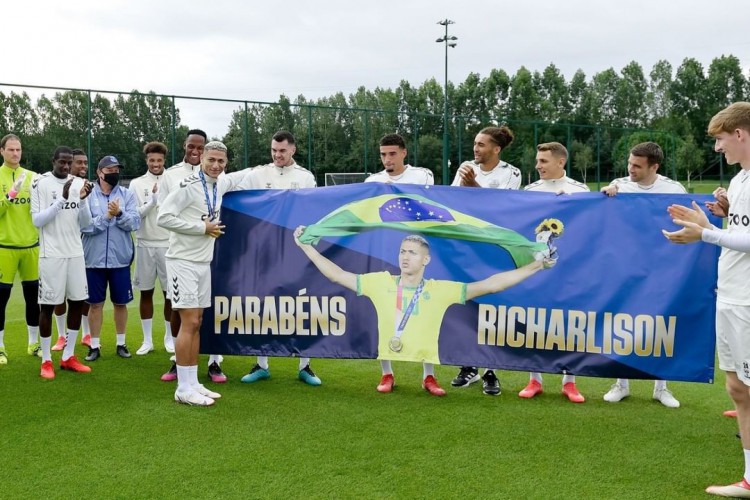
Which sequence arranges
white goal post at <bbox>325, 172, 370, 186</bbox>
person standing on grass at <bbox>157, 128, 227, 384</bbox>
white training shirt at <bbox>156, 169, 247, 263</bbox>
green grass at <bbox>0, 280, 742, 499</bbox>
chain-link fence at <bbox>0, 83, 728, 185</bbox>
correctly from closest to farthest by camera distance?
green grass at <bbox>0, 280, 742, 499</bbox> < white training shirt at <bbox>156, 169, 247, 263</bbox> < person standing on grass at <bbox>157, 128, 227, 384</bbox> < chain-link fence at <bbox>0, 83, 728, 185</bbox> < white goal post at <bbox>325, 172, 370, 186</bbox>

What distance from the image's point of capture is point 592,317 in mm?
4883

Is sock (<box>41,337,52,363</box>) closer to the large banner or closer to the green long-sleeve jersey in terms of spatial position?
the green long-sleeve jersey

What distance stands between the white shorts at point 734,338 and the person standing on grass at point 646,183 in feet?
5.51

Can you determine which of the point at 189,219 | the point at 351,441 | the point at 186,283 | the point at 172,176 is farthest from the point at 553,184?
the point at 172,176

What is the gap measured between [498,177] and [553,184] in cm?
46

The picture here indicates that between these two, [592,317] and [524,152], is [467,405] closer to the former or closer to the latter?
[592,317]

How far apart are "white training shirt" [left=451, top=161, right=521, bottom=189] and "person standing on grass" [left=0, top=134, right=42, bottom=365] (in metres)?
3.91

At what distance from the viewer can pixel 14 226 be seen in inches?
240

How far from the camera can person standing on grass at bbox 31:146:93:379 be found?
227 inches

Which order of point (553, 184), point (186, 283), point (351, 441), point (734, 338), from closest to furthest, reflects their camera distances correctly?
1. point (734, 338)
2. point (351, 441)
3. point (186, 283)
4. point (553, 184)

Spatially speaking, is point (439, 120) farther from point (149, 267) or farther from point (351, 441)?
point (351, 441)

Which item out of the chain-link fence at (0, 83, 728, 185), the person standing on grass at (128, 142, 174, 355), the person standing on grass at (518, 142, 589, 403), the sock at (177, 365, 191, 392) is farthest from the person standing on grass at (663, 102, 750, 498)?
the chain-link fence at (0, 83, 728, 185)

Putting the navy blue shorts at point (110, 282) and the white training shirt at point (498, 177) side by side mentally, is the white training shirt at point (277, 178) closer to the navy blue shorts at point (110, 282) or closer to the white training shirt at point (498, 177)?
the white training shirt at point (498, 177)

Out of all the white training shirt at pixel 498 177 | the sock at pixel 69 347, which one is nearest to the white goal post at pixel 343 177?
the sock at pixel 69 347
